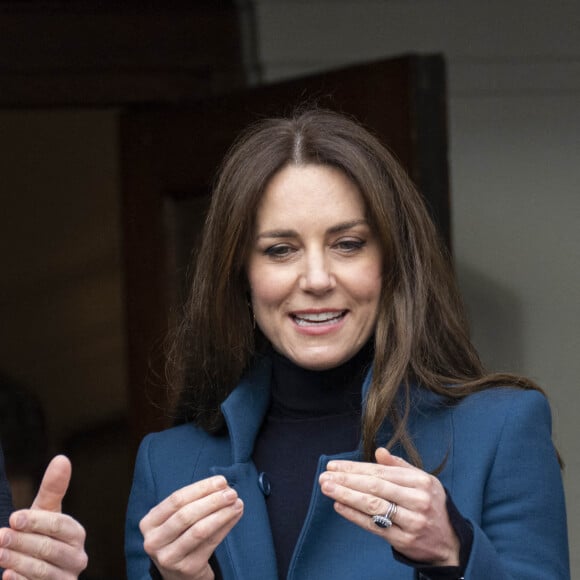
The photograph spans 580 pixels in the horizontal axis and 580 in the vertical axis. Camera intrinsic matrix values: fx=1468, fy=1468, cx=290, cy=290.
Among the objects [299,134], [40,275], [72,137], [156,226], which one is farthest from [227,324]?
[40,275]

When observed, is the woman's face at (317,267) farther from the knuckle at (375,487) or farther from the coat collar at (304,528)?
the knuckle at (375,487)

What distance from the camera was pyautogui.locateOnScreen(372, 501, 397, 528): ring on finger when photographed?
6.35 feet

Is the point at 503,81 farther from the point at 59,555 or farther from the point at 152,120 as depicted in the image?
the point at 59,555

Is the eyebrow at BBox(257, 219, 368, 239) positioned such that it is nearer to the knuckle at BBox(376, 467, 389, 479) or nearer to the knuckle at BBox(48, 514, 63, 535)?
the knuckle at BBox(376, 467, 389, 479)

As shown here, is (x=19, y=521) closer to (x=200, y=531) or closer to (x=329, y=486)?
(x=200, y=531)

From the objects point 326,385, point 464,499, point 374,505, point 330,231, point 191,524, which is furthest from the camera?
point 326,385

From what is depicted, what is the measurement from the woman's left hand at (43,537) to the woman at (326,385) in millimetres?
142

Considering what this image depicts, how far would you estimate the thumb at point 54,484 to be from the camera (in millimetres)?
1955

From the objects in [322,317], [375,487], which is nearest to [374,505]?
[375,487]

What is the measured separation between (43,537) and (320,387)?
2.14 feet

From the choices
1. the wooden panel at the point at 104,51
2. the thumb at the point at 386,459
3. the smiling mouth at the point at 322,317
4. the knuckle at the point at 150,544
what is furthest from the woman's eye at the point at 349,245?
the wooden panel at the point at 104,51

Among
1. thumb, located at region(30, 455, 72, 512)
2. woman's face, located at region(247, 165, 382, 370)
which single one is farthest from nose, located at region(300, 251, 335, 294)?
thumb, located at region(30, 455, 72, 512)

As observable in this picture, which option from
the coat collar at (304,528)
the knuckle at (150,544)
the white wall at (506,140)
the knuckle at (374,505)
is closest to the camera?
the knuckle at (374,505)

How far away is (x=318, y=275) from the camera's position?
2.33 metres
